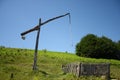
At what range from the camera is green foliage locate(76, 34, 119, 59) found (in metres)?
65.6

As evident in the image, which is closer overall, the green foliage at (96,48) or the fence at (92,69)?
the fence at (92,69)

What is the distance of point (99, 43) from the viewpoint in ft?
219

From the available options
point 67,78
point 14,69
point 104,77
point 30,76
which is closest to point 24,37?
point 14,69

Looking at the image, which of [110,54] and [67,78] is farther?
[110,54]

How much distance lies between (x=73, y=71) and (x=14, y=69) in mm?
8391

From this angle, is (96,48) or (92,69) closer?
(92,69)

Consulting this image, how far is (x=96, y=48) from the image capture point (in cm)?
6569

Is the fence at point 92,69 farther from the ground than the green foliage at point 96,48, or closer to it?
closer to it

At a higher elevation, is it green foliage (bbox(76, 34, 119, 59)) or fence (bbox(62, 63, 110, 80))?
green foliage (bbox(76, 34, 119, 59))

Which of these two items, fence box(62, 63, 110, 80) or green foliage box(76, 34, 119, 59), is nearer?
fence box(62, 63, 110, 80)

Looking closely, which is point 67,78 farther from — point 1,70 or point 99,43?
point 99,43

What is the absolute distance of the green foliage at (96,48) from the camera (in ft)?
215

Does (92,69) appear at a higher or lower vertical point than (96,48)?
lower

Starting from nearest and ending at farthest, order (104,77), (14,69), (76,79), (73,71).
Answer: (76,79)
(104,77)
(73,71)
(14,69)
